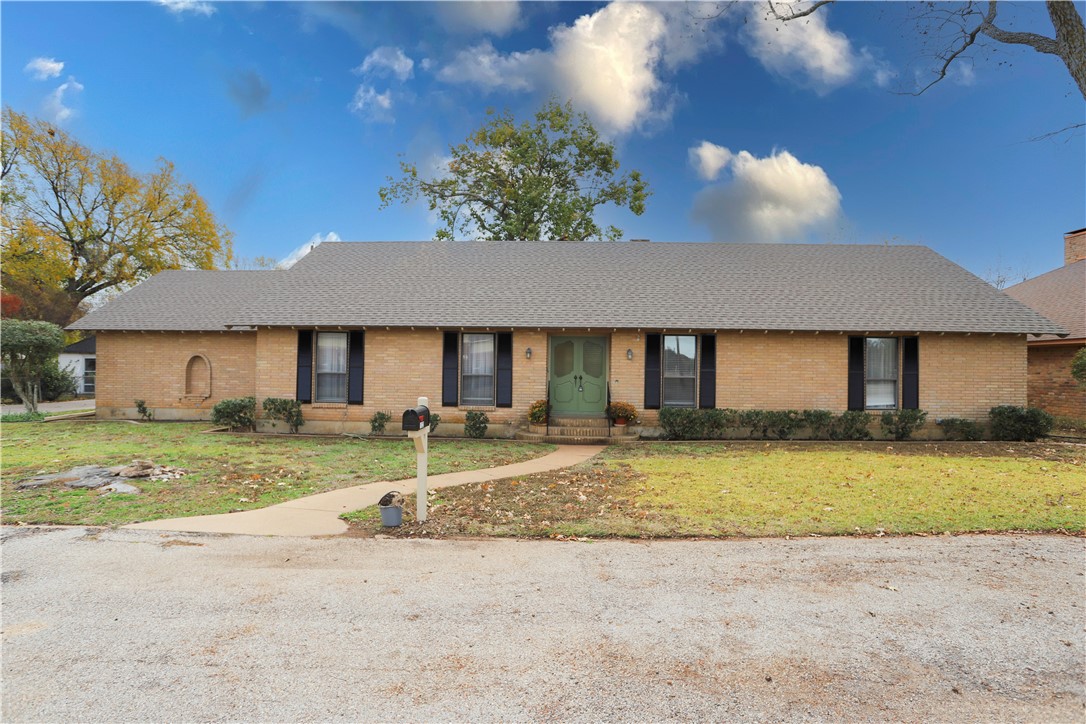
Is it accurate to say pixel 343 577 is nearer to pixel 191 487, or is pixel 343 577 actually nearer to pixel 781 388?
pixel 191 487

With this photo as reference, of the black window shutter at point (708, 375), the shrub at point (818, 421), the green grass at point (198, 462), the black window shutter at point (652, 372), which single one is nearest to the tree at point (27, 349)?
the green grass at point (198, 462)

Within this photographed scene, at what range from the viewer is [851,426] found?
1412 centimetres

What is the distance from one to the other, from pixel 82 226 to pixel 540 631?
40808mm

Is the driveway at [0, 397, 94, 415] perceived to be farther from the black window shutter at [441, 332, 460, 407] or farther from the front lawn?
the front lawn

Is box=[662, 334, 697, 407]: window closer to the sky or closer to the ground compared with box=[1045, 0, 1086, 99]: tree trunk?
closer to the ground

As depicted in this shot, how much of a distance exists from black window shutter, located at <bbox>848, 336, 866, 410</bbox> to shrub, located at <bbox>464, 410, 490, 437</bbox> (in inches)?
401

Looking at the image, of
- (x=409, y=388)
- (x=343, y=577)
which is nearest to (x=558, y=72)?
(x=409, y=388)

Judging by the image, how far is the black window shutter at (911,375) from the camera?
14.4 meters

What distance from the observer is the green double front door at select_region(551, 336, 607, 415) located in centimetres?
1520

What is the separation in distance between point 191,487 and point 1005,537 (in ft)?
36.1

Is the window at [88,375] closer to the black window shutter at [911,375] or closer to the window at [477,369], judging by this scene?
the window at [477,369]

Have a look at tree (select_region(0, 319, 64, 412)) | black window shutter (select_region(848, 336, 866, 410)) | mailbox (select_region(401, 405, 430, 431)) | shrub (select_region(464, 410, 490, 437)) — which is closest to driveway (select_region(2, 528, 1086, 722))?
mailbox (select_region(401, 405, 430, 431))

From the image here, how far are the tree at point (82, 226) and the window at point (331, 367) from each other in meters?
26.4

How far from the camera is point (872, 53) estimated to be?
15195 millimetres
